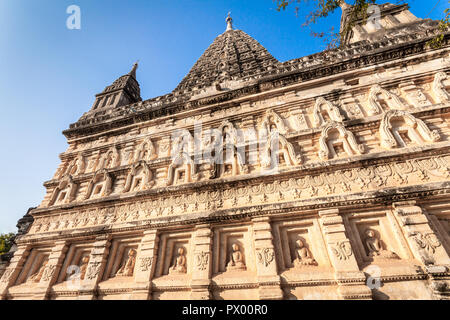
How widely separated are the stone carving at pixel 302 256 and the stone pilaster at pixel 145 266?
3396 mm

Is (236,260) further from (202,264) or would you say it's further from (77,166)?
(77,166)

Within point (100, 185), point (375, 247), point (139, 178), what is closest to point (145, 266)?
point (139, 178)

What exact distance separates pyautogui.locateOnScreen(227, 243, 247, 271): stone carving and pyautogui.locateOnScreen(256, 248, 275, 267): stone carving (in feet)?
1.54

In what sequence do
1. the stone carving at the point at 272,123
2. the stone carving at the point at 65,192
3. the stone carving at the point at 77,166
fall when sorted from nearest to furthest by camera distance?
the stone carving at the point at 272,123 → the stone carving at the point at 65,192 → the stone carving at the point at 77,166

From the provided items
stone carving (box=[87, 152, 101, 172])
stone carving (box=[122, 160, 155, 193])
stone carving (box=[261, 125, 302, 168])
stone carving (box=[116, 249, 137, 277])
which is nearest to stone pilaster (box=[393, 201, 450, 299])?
stone carving (box=[261, 125, 302, 168])

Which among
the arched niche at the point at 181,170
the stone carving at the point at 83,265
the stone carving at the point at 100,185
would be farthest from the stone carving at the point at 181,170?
the stone carving at the point at 83,265

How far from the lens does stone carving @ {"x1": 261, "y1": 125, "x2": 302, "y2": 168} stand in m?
5.64

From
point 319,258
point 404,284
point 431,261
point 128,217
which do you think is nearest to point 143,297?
point 128,217

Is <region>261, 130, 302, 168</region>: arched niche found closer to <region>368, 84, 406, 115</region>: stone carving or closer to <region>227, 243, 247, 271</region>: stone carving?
<region>227, 243, 247, 271</region>: stone carving

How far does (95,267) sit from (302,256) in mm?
5303

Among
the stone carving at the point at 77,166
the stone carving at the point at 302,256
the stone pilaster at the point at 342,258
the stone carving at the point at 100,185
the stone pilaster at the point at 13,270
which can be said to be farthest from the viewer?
the stone carving at the point at 77,166

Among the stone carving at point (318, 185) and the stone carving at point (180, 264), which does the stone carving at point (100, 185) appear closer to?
the stone carving at point (318, 185)

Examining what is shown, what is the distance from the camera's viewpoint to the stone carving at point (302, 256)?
169 inches

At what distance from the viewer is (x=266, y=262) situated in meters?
4.36
